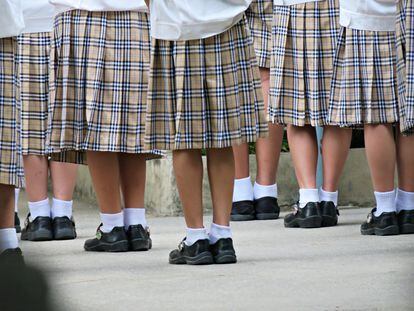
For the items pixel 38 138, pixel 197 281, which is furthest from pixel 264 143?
pixel 197 281

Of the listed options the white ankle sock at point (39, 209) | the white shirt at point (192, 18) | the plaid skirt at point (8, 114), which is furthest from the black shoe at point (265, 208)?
the plaid skirt at point (8, 114)

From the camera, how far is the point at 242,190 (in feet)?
18.3

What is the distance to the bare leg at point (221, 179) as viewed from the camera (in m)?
3.78

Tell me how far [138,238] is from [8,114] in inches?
44.9

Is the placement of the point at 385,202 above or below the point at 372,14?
below

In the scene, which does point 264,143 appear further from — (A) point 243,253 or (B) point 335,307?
(B) point 335,307

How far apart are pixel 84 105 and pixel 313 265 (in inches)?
53.4

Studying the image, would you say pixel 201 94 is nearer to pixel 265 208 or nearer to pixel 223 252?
pixel 223 252

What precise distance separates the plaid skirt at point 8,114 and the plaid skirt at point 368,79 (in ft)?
6.44

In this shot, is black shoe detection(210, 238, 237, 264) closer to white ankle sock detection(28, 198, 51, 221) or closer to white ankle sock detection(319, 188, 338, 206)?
white ankle sock detection(28, 198, 51, 221)

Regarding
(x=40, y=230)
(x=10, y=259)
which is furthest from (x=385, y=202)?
(x=10, y=259)

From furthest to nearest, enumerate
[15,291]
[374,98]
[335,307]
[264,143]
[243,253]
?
[264,143] → [374,98] → [243,253] → [335,307] → [15,291]

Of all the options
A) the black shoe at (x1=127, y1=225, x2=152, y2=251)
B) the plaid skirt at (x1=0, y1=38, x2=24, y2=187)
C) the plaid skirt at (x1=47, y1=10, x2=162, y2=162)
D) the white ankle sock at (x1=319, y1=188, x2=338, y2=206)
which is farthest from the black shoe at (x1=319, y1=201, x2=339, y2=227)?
the plaid skirt at (x1=0, y1=38, x2=24, y2=187)

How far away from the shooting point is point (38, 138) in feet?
16.0
